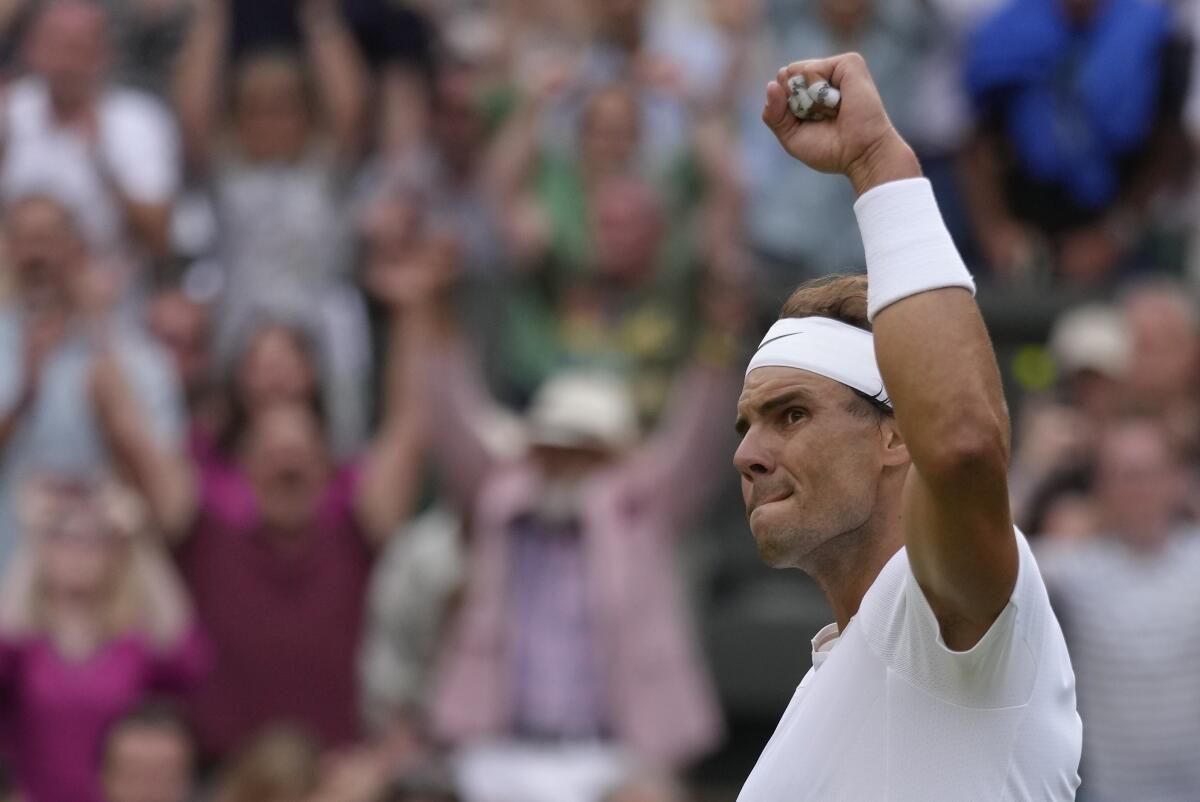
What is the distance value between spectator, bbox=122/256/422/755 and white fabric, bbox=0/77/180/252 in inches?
44.4

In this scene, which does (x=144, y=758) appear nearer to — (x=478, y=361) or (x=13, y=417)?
(x=13, y=417)

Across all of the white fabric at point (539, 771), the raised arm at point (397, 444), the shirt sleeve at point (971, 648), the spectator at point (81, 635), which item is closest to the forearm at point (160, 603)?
the spectator at point (81, 635)

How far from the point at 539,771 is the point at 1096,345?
2.30 meters

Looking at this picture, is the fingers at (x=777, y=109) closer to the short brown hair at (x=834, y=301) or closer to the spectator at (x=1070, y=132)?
the short brown hair at (x=834, y=301)

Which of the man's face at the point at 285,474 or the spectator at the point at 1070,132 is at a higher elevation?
the spectator at the point at 1070,132

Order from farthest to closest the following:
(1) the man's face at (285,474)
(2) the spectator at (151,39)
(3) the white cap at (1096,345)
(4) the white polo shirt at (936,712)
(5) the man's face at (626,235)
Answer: (2) the spectator at (151,39) → (5) the man's face at (626,235) → (3) the white cap at (1096,345) → (1) the man's face at (285,474) → (4) the white polo shirt at (936,712)

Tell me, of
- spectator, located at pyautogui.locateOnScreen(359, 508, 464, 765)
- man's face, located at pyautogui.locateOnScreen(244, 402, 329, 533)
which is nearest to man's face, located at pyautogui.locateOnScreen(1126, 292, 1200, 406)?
spectator, located at pyautogui.locateOnScreen(359, 508, 464, 765)

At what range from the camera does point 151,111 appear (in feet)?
26.3

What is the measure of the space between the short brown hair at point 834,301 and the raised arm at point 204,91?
5.61 metres

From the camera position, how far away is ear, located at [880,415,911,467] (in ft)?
8.22

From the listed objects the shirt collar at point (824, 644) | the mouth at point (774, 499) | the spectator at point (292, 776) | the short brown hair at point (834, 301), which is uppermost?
the short brown hair at point (834, 301)

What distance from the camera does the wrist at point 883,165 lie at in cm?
233

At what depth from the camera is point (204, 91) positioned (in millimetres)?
8047

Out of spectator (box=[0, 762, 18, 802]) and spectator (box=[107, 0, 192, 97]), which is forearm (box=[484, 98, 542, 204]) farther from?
spectator (box=[0, 762, 18, 802])
